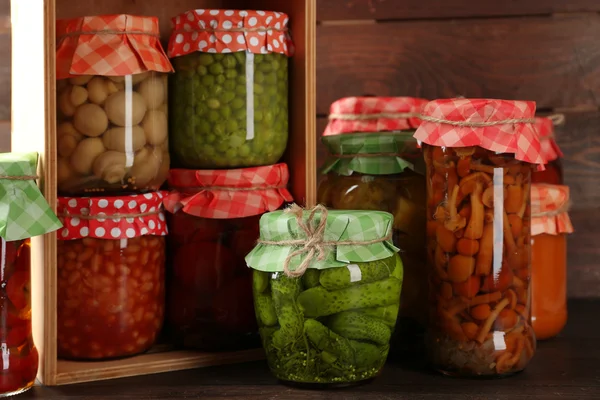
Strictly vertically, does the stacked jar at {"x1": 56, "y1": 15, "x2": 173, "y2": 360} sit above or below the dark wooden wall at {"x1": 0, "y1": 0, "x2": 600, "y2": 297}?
below

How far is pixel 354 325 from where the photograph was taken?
3.28 ft

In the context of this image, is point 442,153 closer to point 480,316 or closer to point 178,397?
point 480,316

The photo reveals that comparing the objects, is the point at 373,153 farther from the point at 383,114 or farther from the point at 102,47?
the point at 102,47

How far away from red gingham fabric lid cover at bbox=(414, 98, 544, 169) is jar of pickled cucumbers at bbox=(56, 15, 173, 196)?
378 millimetres

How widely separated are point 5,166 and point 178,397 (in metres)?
0.34

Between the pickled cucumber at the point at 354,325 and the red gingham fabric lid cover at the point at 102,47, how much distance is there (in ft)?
1.32

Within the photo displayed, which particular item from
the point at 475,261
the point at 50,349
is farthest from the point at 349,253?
the point at 50,349

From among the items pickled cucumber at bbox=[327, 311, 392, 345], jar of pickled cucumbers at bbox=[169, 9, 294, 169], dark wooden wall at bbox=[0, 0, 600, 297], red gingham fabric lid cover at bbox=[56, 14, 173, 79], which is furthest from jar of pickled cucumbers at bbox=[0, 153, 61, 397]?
dark wooden wall at bbox=[0, 0, 600, 297]

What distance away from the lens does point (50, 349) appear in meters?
1.04

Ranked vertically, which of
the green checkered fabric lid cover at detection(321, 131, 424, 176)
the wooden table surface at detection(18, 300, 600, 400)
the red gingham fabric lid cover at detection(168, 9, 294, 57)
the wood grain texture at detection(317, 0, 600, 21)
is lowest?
the wooden table surface at detection(18, 300, 600, 400)

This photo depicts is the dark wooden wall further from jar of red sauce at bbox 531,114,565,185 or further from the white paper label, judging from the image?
the white paper label

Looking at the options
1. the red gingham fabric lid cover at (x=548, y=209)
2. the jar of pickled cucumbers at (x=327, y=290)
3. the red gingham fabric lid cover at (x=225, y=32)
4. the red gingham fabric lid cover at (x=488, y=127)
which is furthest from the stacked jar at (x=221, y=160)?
the red gingham fabric lid cover at (x=548, y=209)

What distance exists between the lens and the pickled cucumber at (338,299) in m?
0.99

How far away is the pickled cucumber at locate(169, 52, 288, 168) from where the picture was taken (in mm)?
1142
